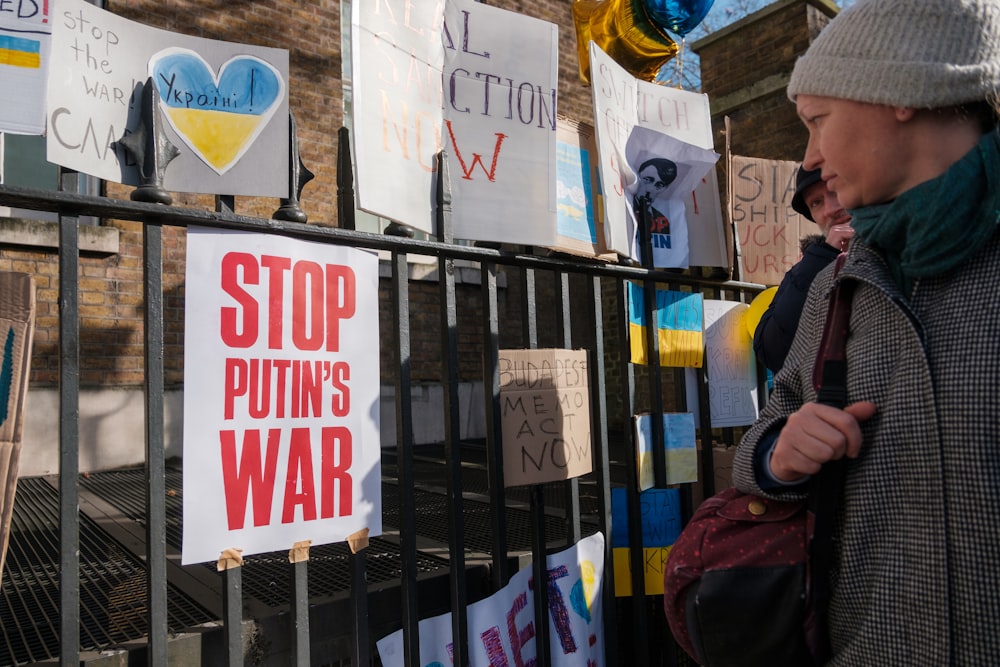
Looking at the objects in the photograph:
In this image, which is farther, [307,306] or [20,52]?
[307,306]

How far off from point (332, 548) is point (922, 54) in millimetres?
2664

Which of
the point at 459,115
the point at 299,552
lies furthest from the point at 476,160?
the point at 299,552

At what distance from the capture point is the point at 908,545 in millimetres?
947

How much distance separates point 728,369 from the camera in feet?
9.43

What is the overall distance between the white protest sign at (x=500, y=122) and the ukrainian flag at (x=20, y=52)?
3.24ft

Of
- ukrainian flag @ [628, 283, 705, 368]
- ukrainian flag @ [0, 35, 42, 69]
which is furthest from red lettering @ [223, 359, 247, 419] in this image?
ukrainian flag @ [628, 283, 705, 368]

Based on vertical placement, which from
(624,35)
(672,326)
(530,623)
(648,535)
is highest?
(624,35)

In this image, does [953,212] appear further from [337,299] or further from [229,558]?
[229,558]

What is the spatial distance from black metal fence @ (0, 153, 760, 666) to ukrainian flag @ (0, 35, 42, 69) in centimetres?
25

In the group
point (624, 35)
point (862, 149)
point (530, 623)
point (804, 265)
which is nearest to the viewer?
point (862, 149)

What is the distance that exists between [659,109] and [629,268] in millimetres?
671

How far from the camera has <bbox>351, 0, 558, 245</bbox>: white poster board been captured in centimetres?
175

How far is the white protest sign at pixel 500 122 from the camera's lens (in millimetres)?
1996

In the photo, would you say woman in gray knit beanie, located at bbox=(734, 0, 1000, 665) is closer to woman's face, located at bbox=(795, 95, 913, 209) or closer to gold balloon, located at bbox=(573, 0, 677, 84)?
woman's face, located at bbox=(795, 95, 913, 209)
